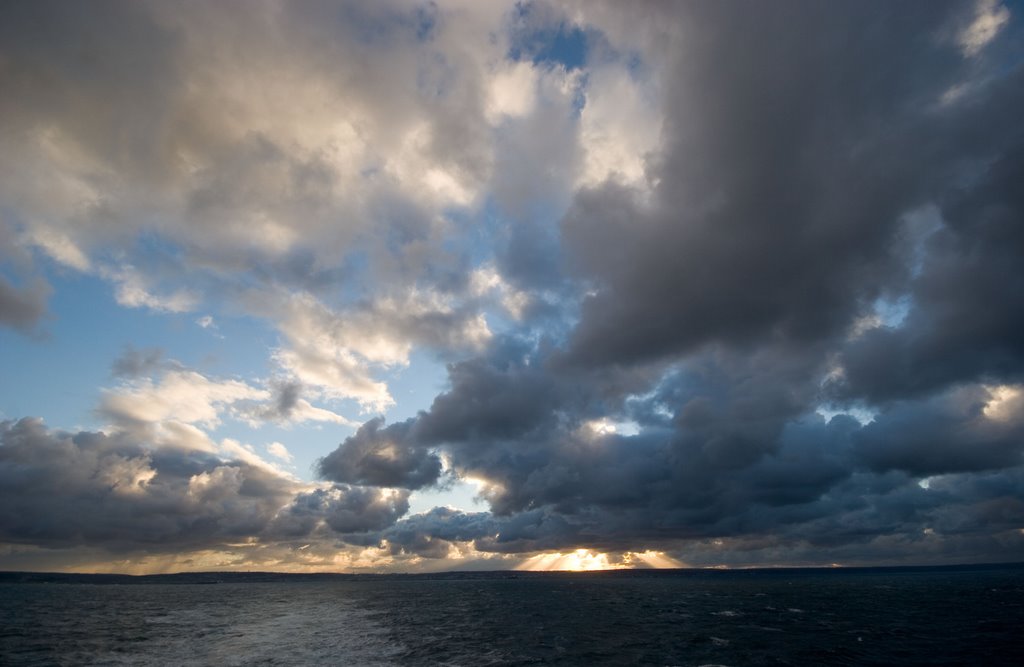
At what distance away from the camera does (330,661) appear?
6844 centimetres

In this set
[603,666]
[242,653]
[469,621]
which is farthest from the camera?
[469,621]

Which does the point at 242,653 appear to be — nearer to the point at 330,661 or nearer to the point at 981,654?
the point at 330,661

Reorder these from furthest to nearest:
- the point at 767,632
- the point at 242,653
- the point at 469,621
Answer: the point at 469,621, the point at 767,632, the point at 242,653

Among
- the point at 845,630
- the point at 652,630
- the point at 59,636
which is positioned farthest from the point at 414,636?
the point at 845,630

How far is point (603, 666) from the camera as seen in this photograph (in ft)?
202

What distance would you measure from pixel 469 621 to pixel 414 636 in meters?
35.5

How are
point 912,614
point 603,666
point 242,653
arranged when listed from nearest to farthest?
point 603,666 < point 242,653 < point 912,614

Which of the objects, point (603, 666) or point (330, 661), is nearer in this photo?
point (603, 666)

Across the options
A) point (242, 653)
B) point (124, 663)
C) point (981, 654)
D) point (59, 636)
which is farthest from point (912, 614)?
point (59, 636)

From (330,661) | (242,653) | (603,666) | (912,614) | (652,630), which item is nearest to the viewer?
(603,666)

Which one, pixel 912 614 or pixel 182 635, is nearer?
pixel 182 635

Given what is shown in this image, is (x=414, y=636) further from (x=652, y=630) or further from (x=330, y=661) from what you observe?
(x=652, y=630)

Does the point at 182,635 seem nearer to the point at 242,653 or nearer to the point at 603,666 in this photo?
the point at 242,653

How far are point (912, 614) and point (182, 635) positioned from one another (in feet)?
507
